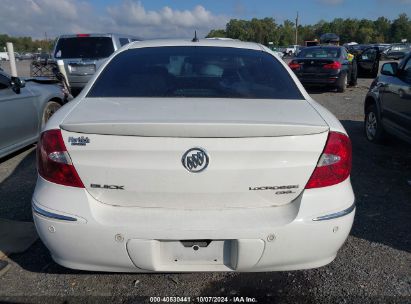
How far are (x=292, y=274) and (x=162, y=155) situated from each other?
1.37m

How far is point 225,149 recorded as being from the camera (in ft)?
7.01

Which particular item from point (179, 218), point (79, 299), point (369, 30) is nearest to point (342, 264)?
point (179, 218)

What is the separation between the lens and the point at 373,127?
6.54m

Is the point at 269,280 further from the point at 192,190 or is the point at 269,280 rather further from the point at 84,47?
the point at 84,47

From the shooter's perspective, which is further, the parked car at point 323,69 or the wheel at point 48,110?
the parked car at point 323,69

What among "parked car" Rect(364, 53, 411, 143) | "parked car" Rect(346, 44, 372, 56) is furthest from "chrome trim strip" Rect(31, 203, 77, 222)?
"parked car" Rect(346, 44, 372, 56)

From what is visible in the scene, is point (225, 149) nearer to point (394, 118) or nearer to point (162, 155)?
point (162, 155)

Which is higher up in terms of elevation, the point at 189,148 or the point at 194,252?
the point at 189,148

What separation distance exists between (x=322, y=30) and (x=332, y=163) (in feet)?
423

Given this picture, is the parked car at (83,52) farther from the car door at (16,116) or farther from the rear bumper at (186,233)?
the rear bumper at (186,233)

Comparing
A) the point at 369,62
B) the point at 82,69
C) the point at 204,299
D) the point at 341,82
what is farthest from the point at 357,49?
the point at 204,299

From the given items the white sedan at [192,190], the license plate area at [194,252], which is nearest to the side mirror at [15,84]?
the white sedan at [192,190]

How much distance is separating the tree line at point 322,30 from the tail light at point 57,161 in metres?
108

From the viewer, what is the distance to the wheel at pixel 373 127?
627 cm
